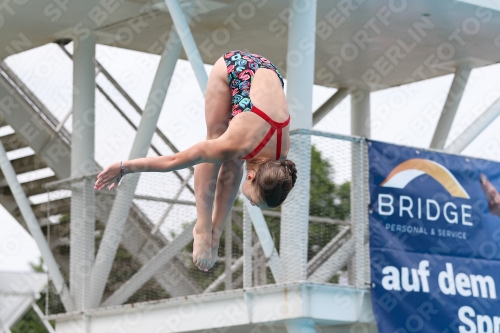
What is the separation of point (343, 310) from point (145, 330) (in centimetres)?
269

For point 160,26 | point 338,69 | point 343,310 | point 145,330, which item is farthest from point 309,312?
point 338,69

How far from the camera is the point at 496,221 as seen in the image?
1338 centimetres

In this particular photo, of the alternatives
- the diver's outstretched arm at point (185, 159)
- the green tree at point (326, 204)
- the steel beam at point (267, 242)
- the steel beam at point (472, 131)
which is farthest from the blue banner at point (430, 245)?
the diver's outstretched arm at point (185, 159)

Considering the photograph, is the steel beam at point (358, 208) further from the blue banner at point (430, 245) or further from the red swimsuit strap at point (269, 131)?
the red swimsuit strap at point (269, 131)

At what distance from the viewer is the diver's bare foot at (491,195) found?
13.5 m

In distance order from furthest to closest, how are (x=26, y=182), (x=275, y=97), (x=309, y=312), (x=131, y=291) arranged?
(x=26, y=182)
(x=131, y=291)
(x=309, y=312)
(x=275, y=97)

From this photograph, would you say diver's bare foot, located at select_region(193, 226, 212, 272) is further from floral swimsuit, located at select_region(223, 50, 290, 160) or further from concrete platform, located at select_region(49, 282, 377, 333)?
concrete platform, located at select_region(49, 282, 377, 333)

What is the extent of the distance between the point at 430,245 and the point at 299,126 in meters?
1.96

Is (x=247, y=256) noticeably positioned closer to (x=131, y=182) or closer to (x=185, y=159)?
(x=131, y=182)

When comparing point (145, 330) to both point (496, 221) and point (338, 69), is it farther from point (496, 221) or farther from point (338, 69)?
point (338, 69)

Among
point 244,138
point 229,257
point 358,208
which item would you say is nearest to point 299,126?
point 358,208

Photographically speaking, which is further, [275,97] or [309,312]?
[309,312]

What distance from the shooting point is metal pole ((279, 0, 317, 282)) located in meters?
12.3

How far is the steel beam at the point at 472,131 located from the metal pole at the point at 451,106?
1822mm
